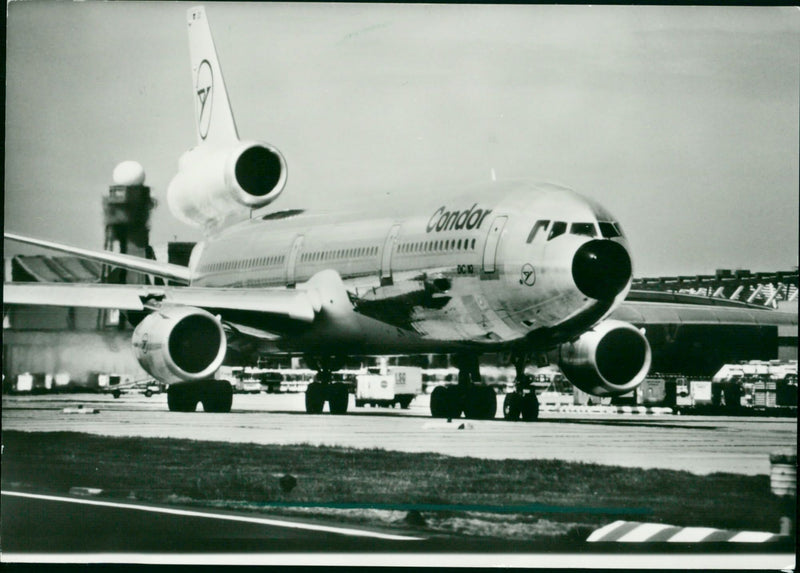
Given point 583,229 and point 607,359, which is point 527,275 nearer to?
point 583,229

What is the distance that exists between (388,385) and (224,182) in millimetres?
4549

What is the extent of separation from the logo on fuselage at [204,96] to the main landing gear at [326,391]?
3.92 metres

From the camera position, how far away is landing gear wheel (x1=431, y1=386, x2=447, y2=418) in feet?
58.1

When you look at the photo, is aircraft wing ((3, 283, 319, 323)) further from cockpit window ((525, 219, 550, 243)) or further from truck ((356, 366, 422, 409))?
cockpit window ((525, 219, 550, 243))

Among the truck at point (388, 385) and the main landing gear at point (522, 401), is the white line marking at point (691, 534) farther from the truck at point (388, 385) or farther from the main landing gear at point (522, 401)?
the truck at point (388, 385)

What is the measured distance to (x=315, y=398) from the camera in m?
18.4

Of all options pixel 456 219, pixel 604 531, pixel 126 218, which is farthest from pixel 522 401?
pixel 126 218

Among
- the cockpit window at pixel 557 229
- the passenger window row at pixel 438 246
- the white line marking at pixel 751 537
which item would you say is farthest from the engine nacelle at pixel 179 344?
the white line marking at pixel 751 537

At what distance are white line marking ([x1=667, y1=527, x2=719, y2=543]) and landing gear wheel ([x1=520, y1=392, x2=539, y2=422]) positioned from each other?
4.10 meters

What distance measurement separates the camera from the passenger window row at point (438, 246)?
18172 millimetres

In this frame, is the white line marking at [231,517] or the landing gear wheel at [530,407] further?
the landing gear wheel at [530,407]

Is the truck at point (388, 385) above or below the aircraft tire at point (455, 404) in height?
above

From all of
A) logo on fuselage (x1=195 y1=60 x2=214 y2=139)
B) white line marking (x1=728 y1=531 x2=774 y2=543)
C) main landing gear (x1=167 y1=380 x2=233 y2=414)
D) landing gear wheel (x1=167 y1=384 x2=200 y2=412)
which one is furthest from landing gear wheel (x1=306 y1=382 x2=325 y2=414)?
white line marking (x1=728 y1=531 x2=774 y2=543)

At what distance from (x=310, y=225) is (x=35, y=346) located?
14.9 ft
